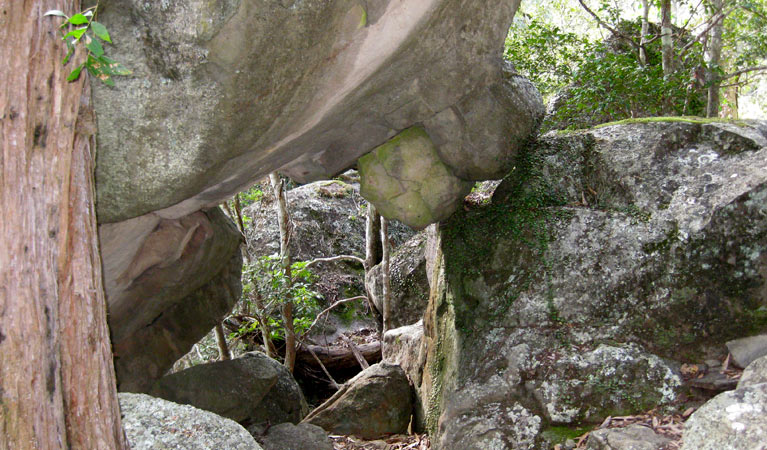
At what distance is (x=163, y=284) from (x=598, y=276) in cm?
471

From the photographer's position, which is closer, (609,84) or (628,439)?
(628,439)

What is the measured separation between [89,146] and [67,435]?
4.33 ft

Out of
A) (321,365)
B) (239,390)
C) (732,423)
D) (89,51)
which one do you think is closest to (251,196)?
(321,365)

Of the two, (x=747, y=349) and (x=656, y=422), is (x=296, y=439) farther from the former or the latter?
(x=747, y=349)

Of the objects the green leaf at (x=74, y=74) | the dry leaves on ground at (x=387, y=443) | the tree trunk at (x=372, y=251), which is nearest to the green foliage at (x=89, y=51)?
the green leaf at (x=74, y=74)

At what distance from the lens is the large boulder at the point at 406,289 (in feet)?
33.1

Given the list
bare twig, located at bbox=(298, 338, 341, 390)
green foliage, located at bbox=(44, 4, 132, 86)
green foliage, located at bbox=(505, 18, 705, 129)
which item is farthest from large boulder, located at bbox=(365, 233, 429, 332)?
green foliage, located at bbox=(44, 4, 132, 86)

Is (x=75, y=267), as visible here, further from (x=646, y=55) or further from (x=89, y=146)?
(x=646, y=55)

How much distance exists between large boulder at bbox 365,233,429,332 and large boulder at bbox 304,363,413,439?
2.30 m

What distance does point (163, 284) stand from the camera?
7320 mm

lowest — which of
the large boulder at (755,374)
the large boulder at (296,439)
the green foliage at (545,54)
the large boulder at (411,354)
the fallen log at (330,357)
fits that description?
the large boulder at (755,374)

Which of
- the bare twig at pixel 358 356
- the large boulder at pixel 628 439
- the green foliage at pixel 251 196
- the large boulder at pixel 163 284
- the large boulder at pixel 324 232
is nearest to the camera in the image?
the large boulder at pixel 628 439

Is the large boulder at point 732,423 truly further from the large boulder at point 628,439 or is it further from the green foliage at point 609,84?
the green foliage at point 609,84

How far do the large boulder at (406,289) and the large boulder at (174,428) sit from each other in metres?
5.68
